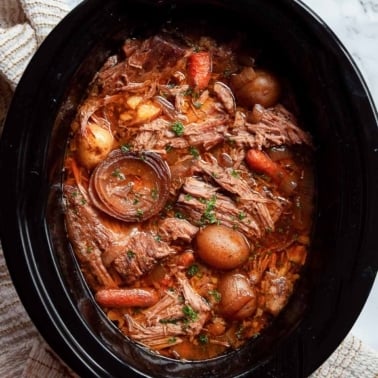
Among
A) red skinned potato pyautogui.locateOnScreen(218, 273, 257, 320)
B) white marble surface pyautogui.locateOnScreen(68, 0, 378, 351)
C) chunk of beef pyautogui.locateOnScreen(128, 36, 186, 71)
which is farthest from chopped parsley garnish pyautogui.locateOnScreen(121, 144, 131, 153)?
white marble surface pyautogui.locateOnScreen(68, 0, 378, 351)

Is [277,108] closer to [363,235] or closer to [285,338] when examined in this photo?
[363,235]

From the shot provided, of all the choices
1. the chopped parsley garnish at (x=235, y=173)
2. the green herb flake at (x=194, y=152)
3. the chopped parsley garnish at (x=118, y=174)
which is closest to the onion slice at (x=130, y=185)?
the chopped parsley garnish at (x=118, y=174)

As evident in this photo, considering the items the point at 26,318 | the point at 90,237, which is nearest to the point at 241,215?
the point at 90,237

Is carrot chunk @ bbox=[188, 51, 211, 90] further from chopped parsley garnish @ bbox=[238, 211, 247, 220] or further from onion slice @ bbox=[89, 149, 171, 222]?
chopped parsley garnish @ bbox=[238, 211, 247, 220]

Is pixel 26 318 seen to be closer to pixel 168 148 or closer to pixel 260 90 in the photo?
pixel 168 148

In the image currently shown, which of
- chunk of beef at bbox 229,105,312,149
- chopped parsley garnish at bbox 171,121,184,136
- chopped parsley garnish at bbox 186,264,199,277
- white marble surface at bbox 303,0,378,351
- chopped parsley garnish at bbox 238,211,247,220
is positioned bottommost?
chopped parsley garnish at bbox 186,264,199,277

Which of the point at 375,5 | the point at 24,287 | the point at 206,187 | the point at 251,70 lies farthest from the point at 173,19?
the point at 24,287

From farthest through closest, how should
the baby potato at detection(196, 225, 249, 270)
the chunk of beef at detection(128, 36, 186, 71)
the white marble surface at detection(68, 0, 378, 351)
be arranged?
the white marble surface at detection(68, 0, 378, 351) < the chunk of beef at detection(128, 36, 186, 71) < the baby potato at detection(196, 225, 249, 270)
